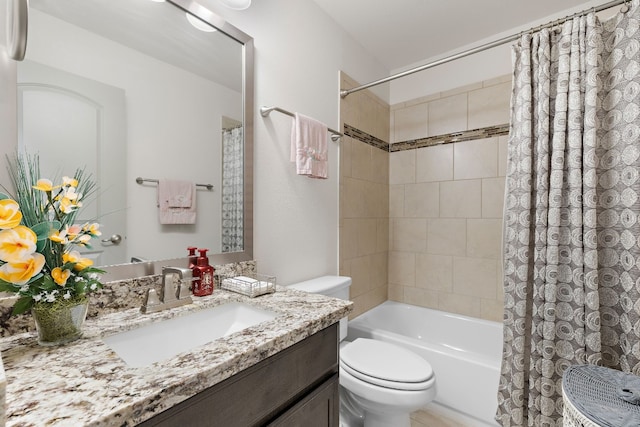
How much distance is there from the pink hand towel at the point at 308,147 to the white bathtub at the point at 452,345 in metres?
1.12

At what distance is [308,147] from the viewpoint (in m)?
1.54

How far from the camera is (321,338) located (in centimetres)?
90

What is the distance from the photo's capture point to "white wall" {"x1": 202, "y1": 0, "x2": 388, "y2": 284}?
1454mm

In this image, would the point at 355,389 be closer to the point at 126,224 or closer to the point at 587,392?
the point at 587,392

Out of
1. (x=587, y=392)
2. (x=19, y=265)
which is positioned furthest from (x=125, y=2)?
(x=587, y=392)

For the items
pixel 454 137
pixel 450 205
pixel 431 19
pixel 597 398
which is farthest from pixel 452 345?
pixel 431 19

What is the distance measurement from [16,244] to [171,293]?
0.47 meters

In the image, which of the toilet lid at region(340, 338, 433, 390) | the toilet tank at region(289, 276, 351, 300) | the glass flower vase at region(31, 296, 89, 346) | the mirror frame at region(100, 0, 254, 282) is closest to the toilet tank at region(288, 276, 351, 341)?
the toilet tank at region(289, 276, 351, 300)

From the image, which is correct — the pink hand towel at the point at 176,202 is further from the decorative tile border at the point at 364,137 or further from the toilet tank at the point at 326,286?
the decorative tile border at the point at 364,137

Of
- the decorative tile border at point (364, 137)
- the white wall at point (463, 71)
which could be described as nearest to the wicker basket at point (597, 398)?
the decorative tile border at point (364, 137)

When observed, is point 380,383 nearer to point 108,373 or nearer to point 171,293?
point 171,293

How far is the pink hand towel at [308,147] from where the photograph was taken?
4.92 ft

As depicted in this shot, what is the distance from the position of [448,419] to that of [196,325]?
1.55 m

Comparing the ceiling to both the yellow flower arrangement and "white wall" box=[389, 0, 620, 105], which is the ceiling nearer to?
"white wall" box=[389, 0, 620, 105]
